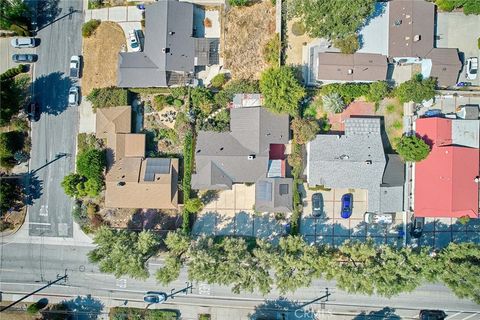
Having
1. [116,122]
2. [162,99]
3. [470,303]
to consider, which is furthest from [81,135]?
[470,303]

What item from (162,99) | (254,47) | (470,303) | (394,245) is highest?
(254,47)

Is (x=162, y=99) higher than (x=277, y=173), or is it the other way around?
(x=162, y=99)

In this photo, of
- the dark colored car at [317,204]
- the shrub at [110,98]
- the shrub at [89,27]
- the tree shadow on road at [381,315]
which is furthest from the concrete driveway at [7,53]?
the tree shadow on road at [381,315]

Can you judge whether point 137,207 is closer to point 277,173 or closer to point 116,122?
point 116,122

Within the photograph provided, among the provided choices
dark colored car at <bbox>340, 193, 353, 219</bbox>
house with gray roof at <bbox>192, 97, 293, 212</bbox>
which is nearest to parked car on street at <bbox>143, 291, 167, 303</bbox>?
house with gray roof at <bbox>192, 97, 293, 212</bbox>

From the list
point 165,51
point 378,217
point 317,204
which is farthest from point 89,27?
point 378,217

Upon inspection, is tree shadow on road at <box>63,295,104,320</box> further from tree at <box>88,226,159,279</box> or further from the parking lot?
the parking lot
